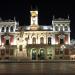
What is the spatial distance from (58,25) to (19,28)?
11.7m

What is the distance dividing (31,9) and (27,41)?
33.7ft

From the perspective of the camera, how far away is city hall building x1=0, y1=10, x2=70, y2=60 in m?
91.1

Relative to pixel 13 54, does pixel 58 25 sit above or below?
above

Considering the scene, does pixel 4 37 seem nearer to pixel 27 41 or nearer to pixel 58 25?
pixel 27 41

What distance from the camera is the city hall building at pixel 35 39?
299 feet

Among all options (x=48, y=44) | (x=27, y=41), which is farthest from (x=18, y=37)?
(x=48, y=44)

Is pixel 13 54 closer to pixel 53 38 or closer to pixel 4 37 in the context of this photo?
pixel 4 37

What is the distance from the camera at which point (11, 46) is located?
91688mm

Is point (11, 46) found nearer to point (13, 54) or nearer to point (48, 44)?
point (13, 54)

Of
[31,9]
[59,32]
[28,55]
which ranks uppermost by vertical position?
[31,9]

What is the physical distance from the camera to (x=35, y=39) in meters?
93.1

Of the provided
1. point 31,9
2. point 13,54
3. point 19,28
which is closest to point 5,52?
point 13,54

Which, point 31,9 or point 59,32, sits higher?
point 31,9

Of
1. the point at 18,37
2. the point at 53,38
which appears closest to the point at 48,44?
the point at 53,38
